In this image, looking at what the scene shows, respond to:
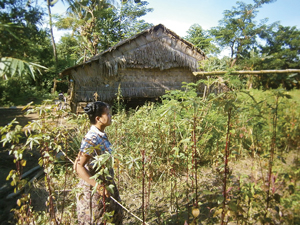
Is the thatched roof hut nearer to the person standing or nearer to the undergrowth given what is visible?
the undergrowth

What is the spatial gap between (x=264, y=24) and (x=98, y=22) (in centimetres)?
2015

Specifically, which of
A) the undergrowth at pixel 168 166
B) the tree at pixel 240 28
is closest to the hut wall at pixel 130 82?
the undergrowth at pixel 168 166

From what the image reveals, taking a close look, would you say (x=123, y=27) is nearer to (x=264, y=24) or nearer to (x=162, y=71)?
(x=162, y=71)

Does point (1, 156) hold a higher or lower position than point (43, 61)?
lower

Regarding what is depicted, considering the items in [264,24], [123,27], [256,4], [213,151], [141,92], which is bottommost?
[213,151]

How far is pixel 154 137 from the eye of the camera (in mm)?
3172

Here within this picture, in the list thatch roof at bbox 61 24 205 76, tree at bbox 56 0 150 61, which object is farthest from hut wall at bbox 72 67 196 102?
tree at bbox 56 0 150 61

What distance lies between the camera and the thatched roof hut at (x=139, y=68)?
6660mm

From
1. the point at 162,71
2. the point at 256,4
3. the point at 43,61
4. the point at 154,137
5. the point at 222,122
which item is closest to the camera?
the point at 154,137

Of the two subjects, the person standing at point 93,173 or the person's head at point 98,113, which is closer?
the person standing at point 93,173

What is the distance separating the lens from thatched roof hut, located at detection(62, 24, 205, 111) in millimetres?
6660

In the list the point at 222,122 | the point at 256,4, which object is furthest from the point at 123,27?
the point at 256,4

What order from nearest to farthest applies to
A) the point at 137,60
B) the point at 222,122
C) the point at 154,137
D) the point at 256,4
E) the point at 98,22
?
the point at 154,137, the point at 222,122, the point at 137,60, the point at 98,22, the point at 256,4

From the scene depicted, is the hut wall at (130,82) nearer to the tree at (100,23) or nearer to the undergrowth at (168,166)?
the undergrowth at (168,166)
